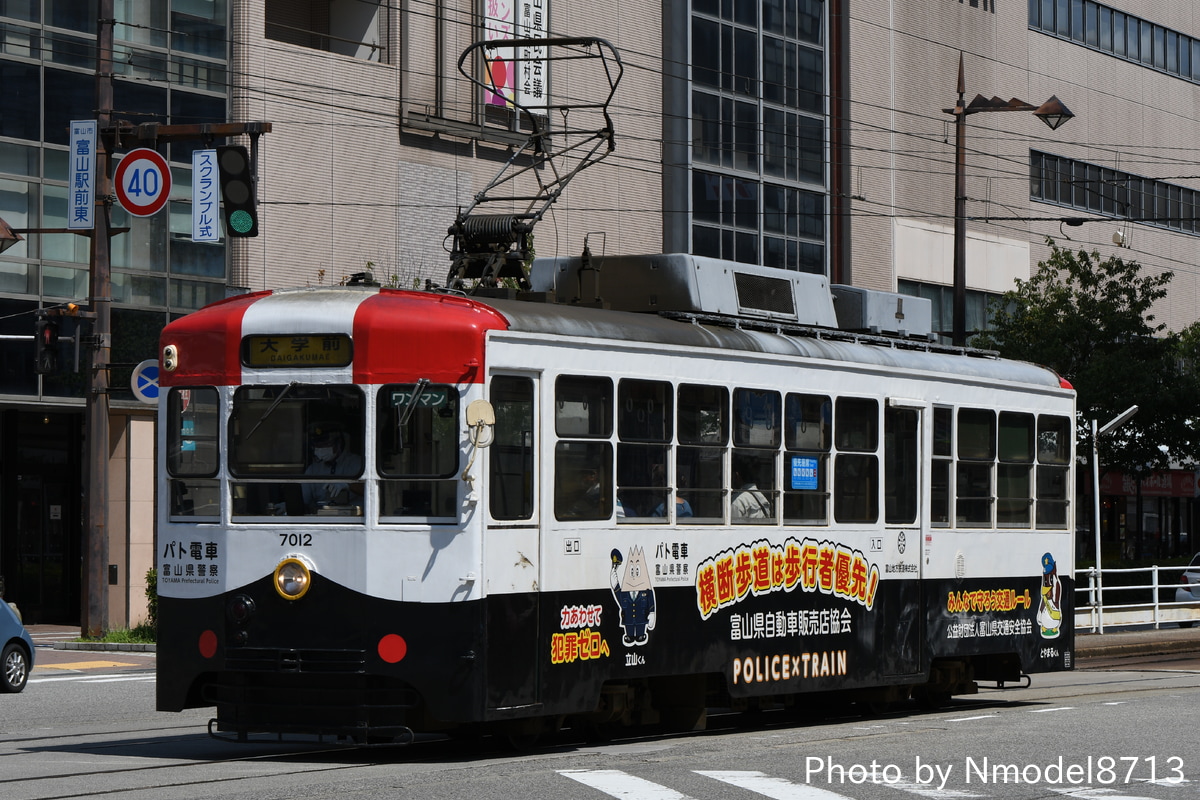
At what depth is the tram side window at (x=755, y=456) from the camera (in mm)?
13547

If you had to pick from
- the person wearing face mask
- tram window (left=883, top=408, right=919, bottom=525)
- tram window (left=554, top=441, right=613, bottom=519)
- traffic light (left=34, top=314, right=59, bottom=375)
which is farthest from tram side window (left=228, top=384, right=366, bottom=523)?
traffic light (left=34, top=314, right=59, bottom=375)

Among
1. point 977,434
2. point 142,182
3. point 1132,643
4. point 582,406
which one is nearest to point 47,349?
point 142,182

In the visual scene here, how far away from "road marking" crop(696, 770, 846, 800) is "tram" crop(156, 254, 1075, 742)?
1.49 m

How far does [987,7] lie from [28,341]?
104ft

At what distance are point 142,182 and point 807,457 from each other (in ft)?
43.8

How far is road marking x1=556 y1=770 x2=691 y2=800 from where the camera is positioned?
10.0 meters

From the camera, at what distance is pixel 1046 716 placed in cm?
1536

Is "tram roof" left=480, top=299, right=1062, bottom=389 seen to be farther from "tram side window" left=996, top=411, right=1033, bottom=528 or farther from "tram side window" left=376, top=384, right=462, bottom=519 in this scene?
"tram side window" left=376, top=384, right=462, bottom=519

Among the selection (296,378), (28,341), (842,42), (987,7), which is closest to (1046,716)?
(296,378)

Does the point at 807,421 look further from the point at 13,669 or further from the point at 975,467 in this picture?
the point at 13,669

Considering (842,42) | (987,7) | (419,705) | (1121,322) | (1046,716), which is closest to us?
(419,705)

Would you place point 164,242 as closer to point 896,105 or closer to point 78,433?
point 78,433

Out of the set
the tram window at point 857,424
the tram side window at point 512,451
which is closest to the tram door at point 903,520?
the tram window at point 857,424

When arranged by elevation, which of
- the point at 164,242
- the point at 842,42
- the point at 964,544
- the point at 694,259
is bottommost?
the point at 964,544
